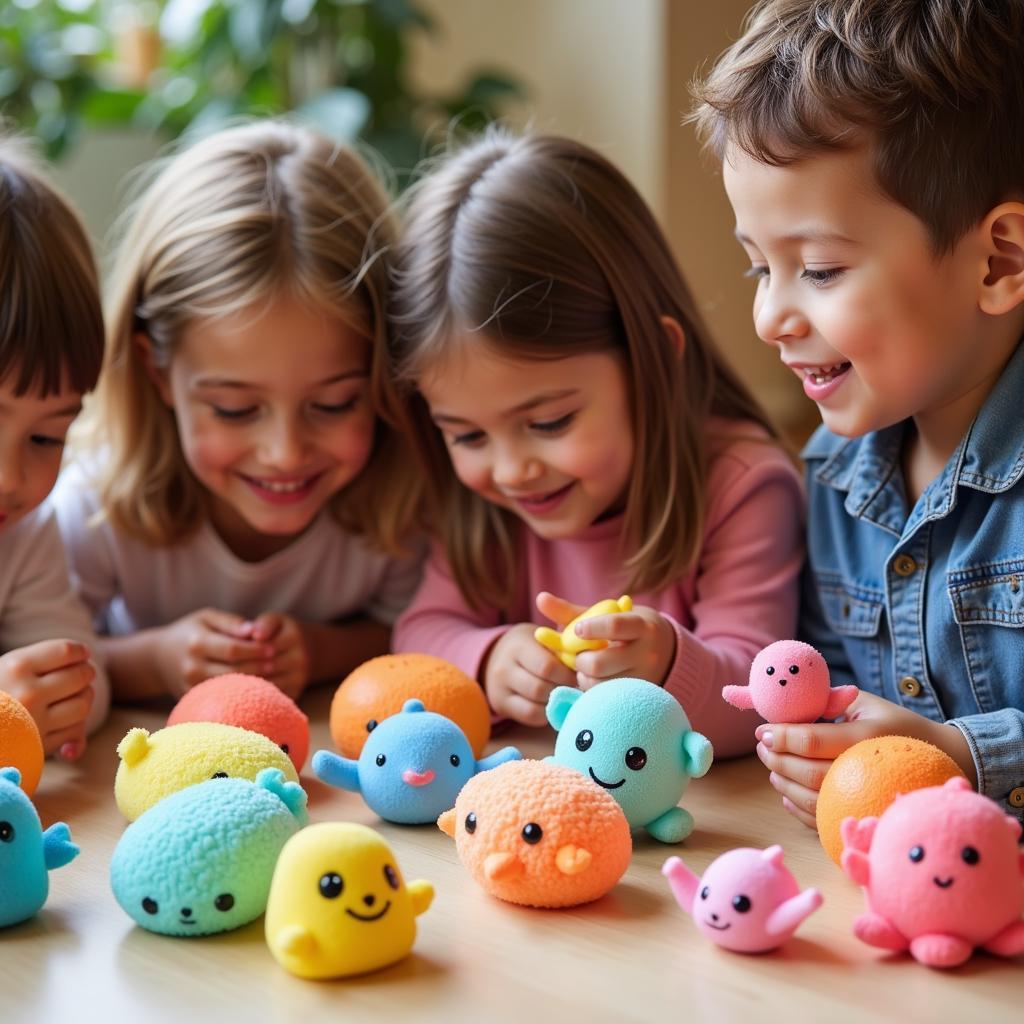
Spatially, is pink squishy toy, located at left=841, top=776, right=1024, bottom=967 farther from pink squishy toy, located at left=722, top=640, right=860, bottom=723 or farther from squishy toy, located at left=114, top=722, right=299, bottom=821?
squishy toy, located at left=114, top=722, right=299, bottom=821

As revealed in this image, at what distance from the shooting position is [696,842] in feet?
2.96

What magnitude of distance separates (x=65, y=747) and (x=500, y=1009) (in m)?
0.52

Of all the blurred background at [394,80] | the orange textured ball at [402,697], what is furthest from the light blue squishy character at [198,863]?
the blurred background at [394,80]

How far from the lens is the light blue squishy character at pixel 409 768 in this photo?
909 mm

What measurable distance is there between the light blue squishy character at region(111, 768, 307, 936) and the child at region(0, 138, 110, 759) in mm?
328

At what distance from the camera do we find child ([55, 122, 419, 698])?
4.01 feet

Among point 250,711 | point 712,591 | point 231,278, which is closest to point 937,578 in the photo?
point 712,591

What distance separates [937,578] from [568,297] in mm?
383

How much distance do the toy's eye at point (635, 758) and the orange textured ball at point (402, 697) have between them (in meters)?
0.20

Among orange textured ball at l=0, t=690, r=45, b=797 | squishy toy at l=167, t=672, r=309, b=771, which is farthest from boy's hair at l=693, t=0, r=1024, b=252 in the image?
orange textured ball at l=0, t=690, r=45, b=797

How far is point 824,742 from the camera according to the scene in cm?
88

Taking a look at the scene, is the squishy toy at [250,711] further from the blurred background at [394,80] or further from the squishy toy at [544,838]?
the blurred background at [394,80]

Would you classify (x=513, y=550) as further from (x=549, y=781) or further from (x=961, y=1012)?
(x=961, y=1012)

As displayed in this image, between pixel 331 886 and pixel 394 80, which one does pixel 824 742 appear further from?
pixel 394 80
